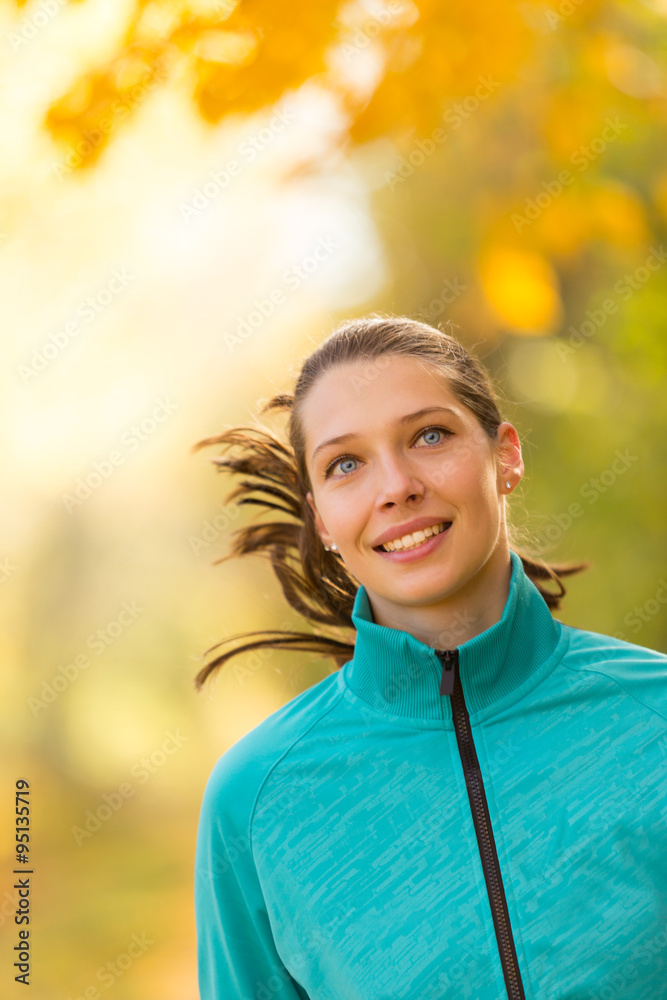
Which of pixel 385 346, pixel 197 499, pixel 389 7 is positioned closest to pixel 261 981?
pixel 385 346

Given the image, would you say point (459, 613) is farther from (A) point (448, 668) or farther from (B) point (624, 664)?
(B) point (624, 664)

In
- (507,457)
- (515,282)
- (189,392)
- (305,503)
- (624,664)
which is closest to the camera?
(624,664)

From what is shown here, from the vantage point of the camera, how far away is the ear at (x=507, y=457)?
5.40ft

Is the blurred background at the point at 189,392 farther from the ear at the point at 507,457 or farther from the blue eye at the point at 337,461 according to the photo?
the blue eye at the point at 337,461

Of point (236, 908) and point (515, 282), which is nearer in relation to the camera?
point (236, 908)

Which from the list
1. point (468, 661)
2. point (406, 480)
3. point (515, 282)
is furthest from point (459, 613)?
point (515, 282)

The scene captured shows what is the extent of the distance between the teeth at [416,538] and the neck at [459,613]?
0.41 feet

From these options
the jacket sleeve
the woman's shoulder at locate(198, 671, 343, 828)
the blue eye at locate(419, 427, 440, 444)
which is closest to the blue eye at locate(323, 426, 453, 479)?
the blue eye at locate(419, 427, 440, 444)

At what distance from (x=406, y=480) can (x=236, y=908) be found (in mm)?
764

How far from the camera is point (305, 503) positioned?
1.90 m

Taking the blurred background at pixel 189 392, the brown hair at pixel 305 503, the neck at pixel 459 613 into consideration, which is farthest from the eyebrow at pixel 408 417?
the blurred background at pixel 189 392

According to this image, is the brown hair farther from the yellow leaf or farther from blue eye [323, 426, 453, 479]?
the yellow leaf

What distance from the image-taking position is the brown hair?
5.55 feet

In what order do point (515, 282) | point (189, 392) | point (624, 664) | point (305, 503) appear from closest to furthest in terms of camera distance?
point (624, 664) → point (305, 503) → point (515, 282) → point (189, 392)
